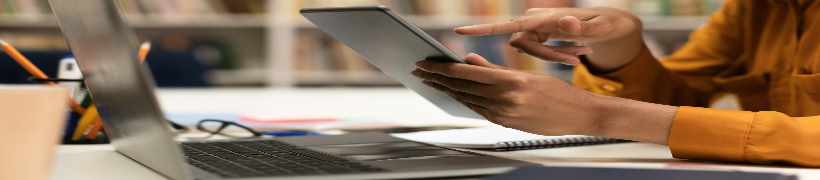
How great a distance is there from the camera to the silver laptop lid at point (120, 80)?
0.75 m

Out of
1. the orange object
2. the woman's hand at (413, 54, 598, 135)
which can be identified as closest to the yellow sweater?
the woman's hand at (413, 54, 598, 135)

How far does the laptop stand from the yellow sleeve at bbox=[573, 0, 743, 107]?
56 cm

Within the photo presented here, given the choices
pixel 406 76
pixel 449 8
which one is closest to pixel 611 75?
pixel 406 76

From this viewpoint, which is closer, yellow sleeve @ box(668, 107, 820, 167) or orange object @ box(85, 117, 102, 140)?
yellow sleeve @ box(668, 107, 820, 167)

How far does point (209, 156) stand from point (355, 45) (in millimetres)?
227

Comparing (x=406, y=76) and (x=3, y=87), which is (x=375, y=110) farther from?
(x=3, y=87)

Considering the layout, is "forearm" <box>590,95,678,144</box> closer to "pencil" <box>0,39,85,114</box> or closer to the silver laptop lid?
the silver laptop lid

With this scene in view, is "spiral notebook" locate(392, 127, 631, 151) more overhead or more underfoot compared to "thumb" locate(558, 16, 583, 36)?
more underfoot

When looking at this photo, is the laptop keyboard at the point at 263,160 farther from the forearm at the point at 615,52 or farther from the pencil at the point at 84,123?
the forearm at the point at 615,52

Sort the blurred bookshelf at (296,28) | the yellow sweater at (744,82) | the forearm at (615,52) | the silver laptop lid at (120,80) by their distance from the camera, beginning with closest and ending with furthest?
the silver laptop lid at (120,80) < the yellow sweater at (744,82) < the forearm at (615,52) < the blurred bookshelf at (296,28)

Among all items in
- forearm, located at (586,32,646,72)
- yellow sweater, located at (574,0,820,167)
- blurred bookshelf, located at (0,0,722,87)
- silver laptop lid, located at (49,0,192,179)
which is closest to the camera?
silver laptop lid, located at (49,0,192,179)

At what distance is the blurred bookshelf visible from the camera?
3.85 m

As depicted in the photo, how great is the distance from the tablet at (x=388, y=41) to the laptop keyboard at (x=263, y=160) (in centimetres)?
13

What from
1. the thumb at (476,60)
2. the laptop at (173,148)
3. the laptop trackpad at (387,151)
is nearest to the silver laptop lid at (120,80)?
the laptop at (173,148)
